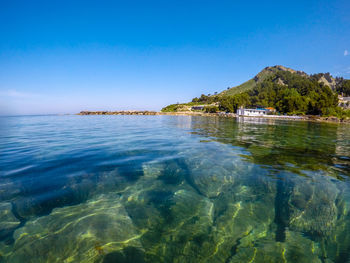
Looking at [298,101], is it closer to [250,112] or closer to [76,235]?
[250,112]

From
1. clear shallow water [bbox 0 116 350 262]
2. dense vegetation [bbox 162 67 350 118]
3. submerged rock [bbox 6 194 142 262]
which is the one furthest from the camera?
dense vegetation [bbox 162 67 350 118]

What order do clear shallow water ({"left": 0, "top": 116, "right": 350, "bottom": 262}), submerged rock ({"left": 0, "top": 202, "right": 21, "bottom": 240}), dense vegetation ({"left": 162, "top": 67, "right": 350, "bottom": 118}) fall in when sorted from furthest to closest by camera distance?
Answer: dense vegetation ({"left": 162, "top": 67, "right": 350, "bottom": 118}) → submerged rock ({"left": 0, "top": 202, "right": 21, "bottom": 240}) → clear shallow water ({"left": 0, "top": 116, "right": 350, "bottom": 262})

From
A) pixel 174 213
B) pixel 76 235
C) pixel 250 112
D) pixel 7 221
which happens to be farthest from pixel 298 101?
pixel 7 221

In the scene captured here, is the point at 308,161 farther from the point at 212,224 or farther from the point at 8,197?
the point at 8,197

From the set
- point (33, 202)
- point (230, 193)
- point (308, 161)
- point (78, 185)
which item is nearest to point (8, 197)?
point (33, 202)

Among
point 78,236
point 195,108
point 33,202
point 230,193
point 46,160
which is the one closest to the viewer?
point 78,236

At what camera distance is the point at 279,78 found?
630 ft

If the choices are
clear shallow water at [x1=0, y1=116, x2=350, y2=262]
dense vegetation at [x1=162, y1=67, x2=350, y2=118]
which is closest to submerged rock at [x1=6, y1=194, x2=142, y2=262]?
clear shallow water at [x1=0, y1=116, x2=350, y2=262]

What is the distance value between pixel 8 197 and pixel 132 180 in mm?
3640

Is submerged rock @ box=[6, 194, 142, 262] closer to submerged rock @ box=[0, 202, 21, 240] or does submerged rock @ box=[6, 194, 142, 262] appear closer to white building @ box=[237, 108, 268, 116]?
submerged rock @ box=[0, 202, 21, 240]

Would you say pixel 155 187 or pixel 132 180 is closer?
pixel 155 187

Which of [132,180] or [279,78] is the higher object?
[279,78]

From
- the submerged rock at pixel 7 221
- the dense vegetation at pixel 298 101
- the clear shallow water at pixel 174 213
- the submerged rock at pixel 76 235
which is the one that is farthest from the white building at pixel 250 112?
the submerged rock at pixel 7 221

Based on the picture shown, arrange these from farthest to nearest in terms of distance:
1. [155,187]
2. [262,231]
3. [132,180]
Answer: [132,180]
[155,187]
[262,231]
